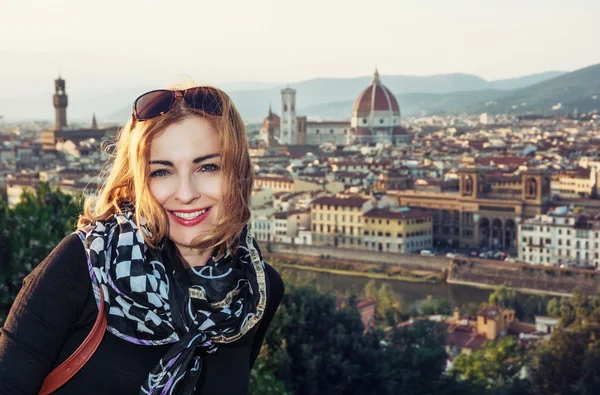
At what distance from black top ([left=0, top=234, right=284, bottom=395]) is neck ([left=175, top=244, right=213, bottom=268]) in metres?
0.11

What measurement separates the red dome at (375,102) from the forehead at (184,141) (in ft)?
158

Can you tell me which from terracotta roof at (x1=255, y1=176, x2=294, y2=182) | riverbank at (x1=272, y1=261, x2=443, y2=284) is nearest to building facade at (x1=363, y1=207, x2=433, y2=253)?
riverbank at (x1=272, y1=261, x2=443, y2=284)

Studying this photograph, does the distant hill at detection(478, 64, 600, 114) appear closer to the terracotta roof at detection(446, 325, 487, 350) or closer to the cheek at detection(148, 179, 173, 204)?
the terracotta roof at detection(446, 325, 487, 350)

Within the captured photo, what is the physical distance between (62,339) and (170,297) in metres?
0.11

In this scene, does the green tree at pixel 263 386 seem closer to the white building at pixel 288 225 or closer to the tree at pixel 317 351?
the tree at pixel 317 351

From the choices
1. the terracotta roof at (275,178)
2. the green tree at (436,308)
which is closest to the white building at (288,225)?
the terracotta roof at (275,178)

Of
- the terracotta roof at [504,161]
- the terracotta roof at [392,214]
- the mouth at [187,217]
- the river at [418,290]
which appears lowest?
the river at [418,290]

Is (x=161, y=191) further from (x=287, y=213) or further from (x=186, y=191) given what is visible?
(x=287, y=213)

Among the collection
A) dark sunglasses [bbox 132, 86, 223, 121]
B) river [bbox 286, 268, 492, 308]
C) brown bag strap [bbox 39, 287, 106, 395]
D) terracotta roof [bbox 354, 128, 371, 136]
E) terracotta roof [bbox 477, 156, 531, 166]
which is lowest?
river [bbox 286, 268, 492, 308]

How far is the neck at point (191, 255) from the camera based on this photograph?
A: 113 cm

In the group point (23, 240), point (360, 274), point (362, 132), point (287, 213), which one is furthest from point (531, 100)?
point (23, 240)

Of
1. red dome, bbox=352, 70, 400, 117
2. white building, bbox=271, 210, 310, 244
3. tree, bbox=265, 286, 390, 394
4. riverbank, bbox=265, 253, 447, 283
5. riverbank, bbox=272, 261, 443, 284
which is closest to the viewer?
tree, bbox=265, 286, 390, 394

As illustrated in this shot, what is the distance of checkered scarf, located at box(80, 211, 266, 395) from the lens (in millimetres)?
1008

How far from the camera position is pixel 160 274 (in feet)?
3.41
